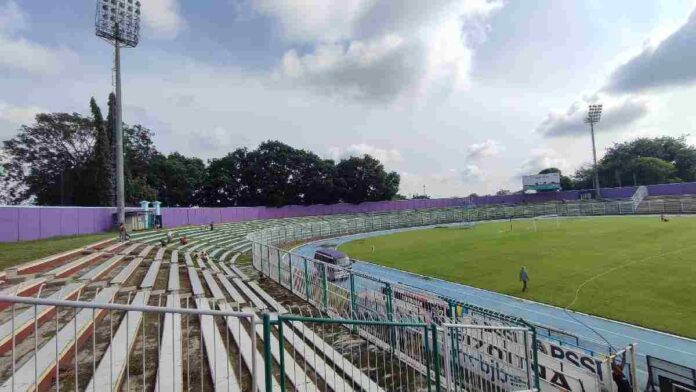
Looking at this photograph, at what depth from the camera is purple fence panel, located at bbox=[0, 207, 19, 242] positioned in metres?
16.9

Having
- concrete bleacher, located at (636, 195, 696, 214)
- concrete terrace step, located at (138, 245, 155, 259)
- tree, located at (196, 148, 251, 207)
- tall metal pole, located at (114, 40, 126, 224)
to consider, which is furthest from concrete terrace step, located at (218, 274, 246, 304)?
concrete bleacher, located at (636, 195, 696, 214)

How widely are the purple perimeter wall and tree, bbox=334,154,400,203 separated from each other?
144 cm

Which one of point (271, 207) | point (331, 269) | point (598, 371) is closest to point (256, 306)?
point (331, 269)

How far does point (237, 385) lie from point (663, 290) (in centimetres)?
1843

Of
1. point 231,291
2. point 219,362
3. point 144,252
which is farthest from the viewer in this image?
point 144,252

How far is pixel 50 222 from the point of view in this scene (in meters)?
19.8

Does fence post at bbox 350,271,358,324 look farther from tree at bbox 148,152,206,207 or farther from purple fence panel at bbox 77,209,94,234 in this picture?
tree at bbox 148,152,206,207

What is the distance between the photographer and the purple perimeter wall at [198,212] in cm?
1791

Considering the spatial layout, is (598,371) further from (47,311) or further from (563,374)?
(47,311)

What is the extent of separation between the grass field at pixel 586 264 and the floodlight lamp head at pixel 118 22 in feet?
67.5

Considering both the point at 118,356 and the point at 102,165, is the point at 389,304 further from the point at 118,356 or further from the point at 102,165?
the point at 102,165

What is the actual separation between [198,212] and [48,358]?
3477 centimetres

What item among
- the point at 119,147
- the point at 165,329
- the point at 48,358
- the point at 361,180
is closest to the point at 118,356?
the point at 48,358

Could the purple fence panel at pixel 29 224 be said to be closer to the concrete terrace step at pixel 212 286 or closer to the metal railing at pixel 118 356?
the concrete terrace step at pixel 212 286
